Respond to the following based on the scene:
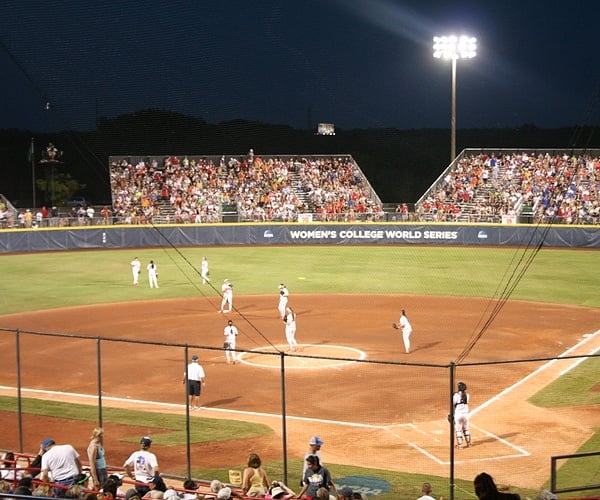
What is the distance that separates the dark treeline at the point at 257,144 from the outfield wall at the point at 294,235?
78.0 feet

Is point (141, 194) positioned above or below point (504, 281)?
above

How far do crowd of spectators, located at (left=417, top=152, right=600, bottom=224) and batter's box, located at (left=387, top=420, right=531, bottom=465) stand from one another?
115ft

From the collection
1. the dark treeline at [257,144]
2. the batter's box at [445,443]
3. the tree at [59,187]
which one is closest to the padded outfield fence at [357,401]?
the batter's box at [445,443]

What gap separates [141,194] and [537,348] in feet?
133

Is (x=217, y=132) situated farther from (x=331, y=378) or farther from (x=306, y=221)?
(x=331, y=378)

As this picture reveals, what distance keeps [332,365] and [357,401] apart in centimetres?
393

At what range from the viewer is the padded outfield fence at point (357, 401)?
14.9 metres

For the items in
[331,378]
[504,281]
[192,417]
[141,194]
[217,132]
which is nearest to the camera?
[192,417]

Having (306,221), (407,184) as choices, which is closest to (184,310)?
(306,221)

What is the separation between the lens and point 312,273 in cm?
4297

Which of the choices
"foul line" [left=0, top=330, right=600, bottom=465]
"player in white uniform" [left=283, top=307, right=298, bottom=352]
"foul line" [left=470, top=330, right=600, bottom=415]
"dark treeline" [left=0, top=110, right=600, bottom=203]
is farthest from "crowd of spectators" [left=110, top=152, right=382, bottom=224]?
"foul line" [left=0, top=330, right=600, bottom=465]

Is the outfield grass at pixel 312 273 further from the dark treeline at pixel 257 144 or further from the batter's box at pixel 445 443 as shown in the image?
the dark treeline at pixel 257 144

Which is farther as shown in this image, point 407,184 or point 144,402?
point 407,184

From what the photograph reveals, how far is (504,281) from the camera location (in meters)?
39.8
